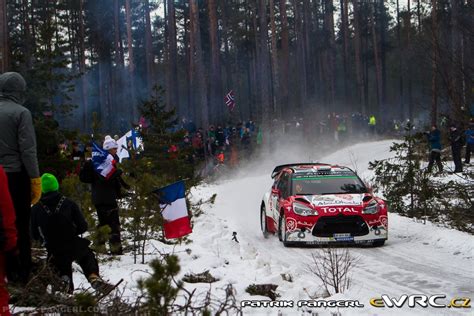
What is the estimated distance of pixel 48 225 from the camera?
6.80 meters

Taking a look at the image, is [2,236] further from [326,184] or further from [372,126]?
[372,126]

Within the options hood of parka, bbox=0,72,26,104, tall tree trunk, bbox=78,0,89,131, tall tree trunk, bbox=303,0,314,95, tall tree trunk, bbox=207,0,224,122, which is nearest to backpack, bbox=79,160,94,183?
hood of parka, bbox=0,72,26,104

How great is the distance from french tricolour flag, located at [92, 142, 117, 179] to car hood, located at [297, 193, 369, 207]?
432 centimetres

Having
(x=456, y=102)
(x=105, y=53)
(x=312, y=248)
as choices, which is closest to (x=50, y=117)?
(x=312, y=248)

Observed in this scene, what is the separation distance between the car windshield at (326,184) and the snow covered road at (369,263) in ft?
4.14

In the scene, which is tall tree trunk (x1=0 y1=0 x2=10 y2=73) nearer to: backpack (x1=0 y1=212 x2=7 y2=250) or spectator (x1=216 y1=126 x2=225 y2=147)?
backpack (x1=0 y1=212 x2=7 y2=250)

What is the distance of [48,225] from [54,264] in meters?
0.43

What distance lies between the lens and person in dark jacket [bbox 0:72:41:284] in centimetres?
584

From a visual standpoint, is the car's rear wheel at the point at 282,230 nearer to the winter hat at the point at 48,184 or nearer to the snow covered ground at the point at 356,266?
the snow covered ground at the point at 356,266

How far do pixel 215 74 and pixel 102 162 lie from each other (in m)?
39.5

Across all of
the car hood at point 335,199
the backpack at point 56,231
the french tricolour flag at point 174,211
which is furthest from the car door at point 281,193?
the backpack at point 56,231

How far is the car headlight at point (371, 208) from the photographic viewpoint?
11952mm

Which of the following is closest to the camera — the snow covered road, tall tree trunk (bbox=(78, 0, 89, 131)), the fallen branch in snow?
the fallen branch in snow

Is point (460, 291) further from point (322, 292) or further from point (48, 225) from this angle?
point (48, 225)
